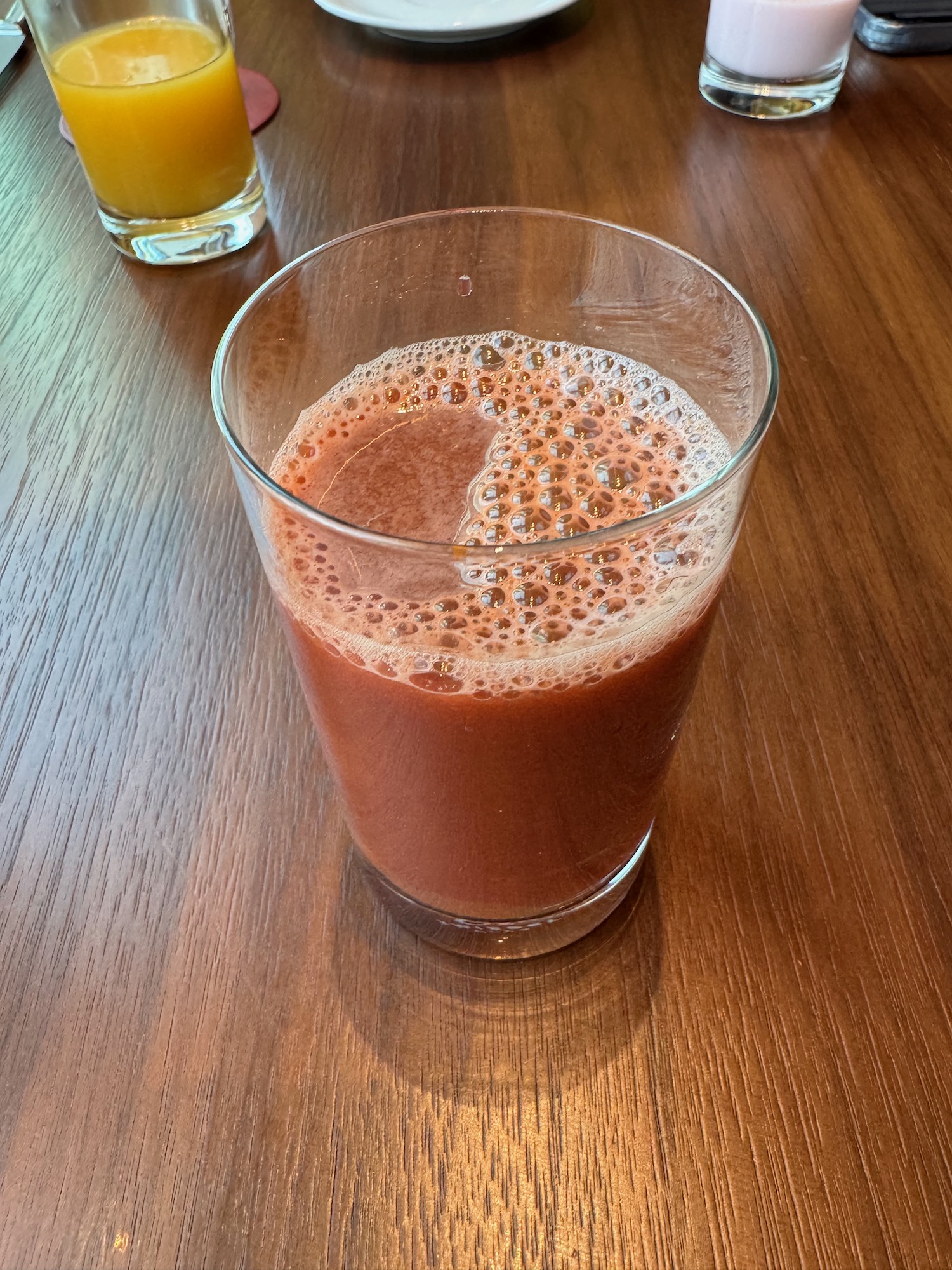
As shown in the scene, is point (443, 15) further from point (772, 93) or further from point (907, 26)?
point (907, 26)

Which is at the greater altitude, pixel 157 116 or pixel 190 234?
pixel 157 116

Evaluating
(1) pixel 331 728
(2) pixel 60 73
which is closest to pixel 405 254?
(1) pixel 331 728

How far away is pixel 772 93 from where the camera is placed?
3.92 ft

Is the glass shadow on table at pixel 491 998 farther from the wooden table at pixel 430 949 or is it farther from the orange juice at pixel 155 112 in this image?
the orange juice at pixel 155 112

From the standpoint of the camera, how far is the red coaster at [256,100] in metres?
1.22

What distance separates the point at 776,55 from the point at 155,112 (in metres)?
0.70

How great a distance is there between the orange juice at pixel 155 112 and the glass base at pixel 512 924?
2.50 ft

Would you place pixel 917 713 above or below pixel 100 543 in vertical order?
below

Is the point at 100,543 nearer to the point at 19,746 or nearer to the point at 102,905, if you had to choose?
the point at 19,746

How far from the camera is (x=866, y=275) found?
0.97 meters

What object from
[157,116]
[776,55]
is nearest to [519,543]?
[157,116]

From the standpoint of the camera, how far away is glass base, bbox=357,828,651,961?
0.58 metres

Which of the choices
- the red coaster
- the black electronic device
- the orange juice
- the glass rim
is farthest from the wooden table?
the black electronic device

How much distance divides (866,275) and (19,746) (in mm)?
852
